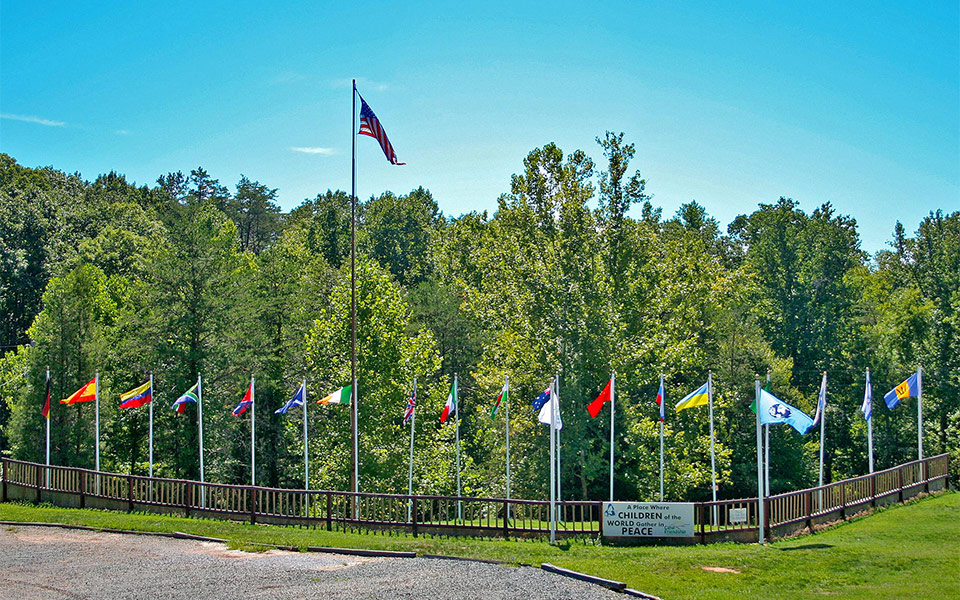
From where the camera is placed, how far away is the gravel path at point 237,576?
42.9 feet

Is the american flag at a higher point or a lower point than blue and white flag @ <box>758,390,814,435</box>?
higher

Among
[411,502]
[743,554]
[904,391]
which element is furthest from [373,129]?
[904,391]

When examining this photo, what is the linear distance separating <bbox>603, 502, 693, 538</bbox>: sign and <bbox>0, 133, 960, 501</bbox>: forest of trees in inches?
534

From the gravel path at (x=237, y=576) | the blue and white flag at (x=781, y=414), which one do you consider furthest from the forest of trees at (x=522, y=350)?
the gravel path at (x=237, y=576)

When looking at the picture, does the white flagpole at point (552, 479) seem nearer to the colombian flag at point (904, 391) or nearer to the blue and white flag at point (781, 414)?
the blue and white flag at point (781, 414)

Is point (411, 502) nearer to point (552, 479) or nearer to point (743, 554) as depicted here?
point (552, 479)

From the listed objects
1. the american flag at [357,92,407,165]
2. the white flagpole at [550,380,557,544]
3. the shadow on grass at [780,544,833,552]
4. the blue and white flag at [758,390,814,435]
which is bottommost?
the shadow on grass at [780,544,833,552]

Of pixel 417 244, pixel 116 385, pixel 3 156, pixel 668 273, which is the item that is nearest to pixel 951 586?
pixel 668 273

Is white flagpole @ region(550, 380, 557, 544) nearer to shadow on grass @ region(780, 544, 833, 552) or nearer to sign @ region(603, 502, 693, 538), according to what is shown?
sign @ region(603, 502, 693, 538)

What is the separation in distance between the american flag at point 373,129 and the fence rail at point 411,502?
34.1 feet

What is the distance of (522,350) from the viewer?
112ft

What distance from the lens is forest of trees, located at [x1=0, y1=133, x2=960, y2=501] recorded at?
33750 millimetres

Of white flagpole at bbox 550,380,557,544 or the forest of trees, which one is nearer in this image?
white flagpole at bbox 550,380,557,544

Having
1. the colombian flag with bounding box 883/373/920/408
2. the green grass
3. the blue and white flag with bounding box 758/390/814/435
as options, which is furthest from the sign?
the colombian flag with bounding box 883/373/920/408
